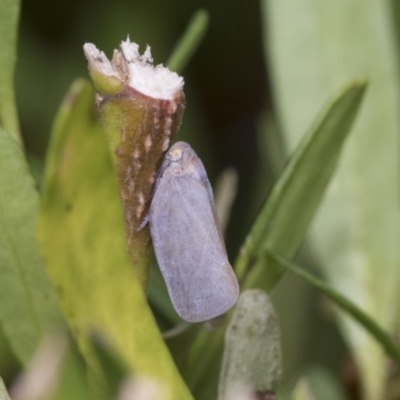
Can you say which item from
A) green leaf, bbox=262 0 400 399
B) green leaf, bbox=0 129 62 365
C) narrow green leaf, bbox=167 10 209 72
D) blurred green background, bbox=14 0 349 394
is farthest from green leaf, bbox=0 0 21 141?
blurred green background, bbox=14 0 349 394

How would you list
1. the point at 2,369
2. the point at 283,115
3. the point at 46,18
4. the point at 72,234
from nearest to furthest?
the point at 72,234, the point at 283,115, the point at 2,369, the point at 46,18

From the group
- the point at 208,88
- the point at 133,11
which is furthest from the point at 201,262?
the point at 208,88

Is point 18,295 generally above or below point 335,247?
above

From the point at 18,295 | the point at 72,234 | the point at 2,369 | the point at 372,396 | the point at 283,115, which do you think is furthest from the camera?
the point at 2,369

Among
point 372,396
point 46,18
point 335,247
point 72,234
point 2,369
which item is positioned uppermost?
point 72,234

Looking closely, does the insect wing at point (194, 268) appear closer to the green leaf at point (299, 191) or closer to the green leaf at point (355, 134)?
the green leaf at point (299, 191)

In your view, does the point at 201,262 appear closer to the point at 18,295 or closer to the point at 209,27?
the point at 18,295

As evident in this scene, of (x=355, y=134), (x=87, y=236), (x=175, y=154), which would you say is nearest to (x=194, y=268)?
(x=175, y=154)

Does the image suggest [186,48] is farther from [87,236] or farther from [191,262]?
[87,236]
